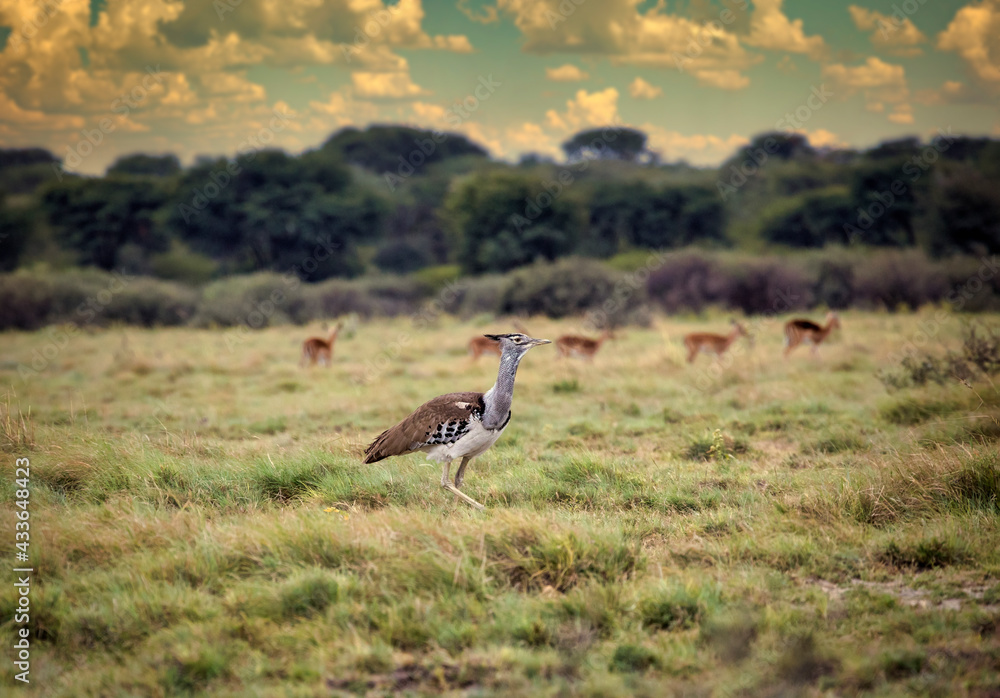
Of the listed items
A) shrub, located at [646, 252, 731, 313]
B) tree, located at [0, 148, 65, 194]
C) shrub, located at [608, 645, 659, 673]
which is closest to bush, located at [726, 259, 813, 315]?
shrub, located at [646, 252, 731, 313]

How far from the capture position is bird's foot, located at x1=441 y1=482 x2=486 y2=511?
18.1ft

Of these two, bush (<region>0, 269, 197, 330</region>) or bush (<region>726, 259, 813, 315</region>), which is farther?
bush (<region>726, 259, 813, 315</region>)

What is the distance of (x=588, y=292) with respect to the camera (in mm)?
25844

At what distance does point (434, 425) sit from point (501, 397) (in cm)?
55

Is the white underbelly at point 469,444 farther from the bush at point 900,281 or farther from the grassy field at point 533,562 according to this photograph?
the bush at point 900,281

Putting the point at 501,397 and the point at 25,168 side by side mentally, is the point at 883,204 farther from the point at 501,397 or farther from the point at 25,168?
the point at 25,168

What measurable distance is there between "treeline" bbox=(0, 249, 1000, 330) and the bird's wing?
693 inches

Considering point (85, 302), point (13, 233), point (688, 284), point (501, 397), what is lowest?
point (85, 302)

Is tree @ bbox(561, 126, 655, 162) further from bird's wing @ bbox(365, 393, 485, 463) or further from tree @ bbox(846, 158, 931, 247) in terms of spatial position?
bird's wing @ bbox(365, 393, 485, 463)

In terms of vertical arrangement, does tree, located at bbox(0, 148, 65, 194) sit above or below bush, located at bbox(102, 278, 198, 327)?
above

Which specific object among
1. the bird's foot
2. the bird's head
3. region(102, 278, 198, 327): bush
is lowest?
region(102, 278, 198, 327): bush

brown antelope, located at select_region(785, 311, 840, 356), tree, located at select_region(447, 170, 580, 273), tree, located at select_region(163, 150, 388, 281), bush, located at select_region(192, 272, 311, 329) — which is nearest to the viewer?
brown antelope, located at select_region(785, 311, 840, 356)

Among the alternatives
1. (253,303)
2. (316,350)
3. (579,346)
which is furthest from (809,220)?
(316,350)

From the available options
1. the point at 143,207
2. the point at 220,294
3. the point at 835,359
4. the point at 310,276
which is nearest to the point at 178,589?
the point at 835,359
